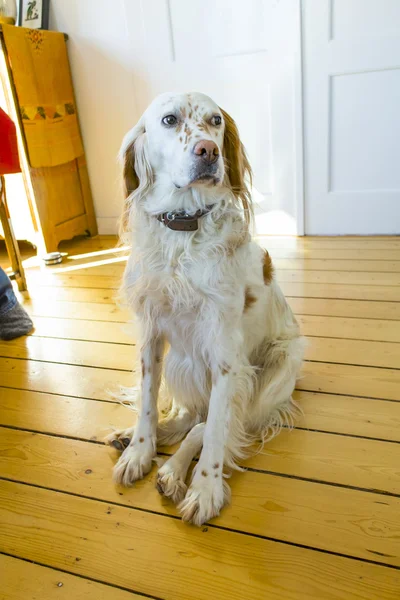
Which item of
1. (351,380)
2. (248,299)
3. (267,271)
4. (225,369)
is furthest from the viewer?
(351,380)

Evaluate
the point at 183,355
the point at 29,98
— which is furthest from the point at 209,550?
the point at 29,98

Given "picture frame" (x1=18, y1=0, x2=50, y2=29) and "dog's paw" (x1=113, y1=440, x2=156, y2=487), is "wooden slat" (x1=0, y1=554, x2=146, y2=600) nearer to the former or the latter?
"dog's paw" (x1=113, y1=440, x2=156, y2=487)

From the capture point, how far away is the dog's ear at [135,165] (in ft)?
3.94

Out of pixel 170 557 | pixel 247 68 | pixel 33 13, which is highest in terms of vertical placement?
pixel 33 13

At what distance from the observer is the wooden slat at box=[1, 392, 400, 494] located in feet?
3.92

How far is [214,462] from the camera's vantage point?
1170 mm

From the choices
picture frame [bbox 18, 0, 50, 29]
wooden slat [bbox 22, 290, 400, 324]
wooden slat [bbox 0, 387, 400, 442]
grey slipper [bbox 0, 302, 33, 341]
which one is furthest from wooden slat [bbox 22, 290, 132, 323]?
picture frame [bbox 18, 0, 50, 29]

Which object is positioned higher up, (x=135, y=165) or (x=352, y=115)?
(x=135, y=165)

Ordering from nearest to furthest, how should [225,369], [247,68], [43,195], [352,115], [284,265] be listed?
[225,369], [284,265], [352,115], [247,68], [43,195]

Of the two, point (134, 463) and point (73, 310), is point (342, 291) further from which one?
point (134, 463)

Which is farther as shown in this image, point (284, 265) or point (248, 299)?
point (284, 265)

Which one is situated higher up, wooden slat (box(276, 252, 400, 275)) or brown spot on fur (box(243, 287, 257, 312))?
brown spot on fur (box(243, 287, 257, 312))

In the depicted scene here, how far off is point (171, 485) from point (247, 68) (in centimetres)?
247

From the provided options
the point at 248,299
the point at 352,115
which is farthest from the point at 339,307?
the point at 352,115
